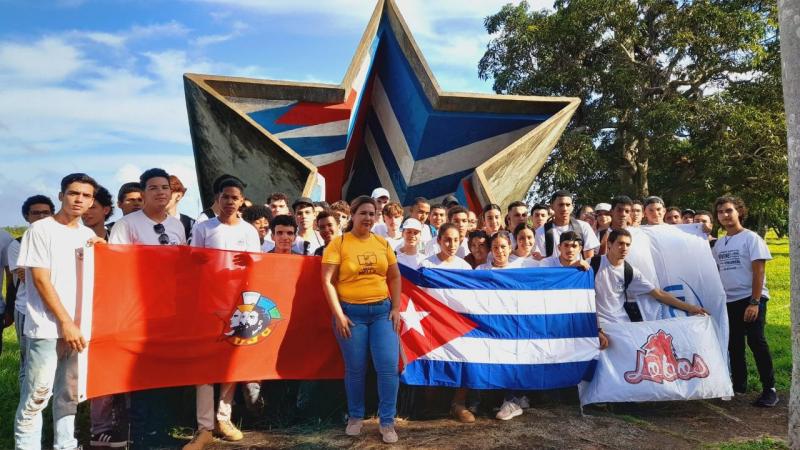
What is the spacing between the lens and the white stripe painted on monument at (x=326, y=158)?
13.6 meters

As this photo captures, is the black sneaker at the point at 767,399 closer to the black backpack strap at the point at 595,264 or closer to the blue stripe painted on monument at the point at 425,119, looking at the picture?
the black backpack strap at the point at 595,264

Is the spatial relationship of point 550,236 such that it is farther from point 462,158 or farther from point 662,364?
point 462,158

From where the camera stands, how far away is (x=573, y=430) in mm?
5340

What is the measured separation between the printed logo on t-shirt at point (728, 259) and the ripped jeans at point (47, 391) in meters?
6.70

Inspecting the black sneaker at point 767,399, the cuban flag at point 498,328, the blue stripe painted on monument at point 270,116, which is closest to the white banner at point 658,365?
the cuban flag at point 498,328

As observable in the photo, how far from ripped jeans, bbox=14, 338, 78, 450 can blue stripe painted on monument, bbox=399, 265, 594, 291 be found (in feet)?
9.61

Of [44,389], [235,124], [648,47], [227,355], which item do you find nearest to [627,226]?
[227,355]

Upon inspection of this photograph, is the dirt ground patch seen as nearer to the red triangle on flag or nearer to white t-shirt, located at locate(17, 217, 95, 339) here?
the red triangle on flag

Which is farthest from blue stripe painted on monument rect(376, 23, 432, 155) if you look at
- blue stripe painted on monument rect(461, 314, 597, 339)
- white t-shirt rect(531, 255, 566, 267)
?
blue stripe painted on monument rect(461, 314, 597, 339)

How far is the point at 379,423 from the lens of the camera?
5.06m

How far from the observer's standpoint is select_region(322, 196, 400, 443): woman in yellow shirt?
4.93m

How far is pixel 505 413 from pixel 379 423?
1320 millimetres

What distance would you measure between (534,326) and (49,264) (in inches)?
169

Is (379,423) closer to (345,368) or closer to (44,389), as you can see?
(345,368)
